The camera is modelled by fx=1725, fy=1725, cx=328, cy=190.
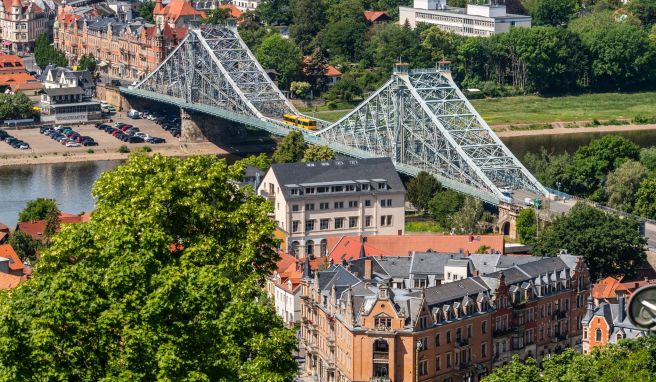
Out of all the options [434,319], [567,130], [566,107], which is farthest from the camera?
[566,107]

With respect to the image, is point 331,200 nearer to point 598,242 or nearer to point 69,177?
point 598,242

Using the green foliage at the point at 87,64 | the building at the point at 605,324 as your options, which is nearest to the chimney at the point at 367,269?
the building at the point at 605,324

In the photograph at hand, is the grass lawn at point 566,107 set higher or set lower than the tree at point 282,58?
lower

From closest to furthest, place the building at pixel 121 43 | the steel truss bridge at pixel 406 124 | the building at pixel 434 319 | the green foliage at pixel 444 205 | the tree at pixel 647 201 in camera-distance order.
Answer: the building at pixel 434 319 < the tree at pixel 647 201 < the green foliage at pixel 444 205 < the steel truss bridge at pixel 406 124 < the building at pixel 121 43

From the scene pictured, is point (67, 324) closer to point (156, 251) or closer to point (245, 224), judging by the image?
point (156, 251)

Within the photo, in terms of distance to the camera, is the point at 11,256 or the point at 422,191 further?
the point at 422,191

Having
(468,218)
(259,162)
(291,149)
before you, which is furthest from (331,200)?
(291,149)

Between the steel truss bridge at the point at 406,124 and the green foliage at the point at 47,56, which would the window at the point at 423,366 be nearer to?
the steel truss bridge at the point at 406,124
